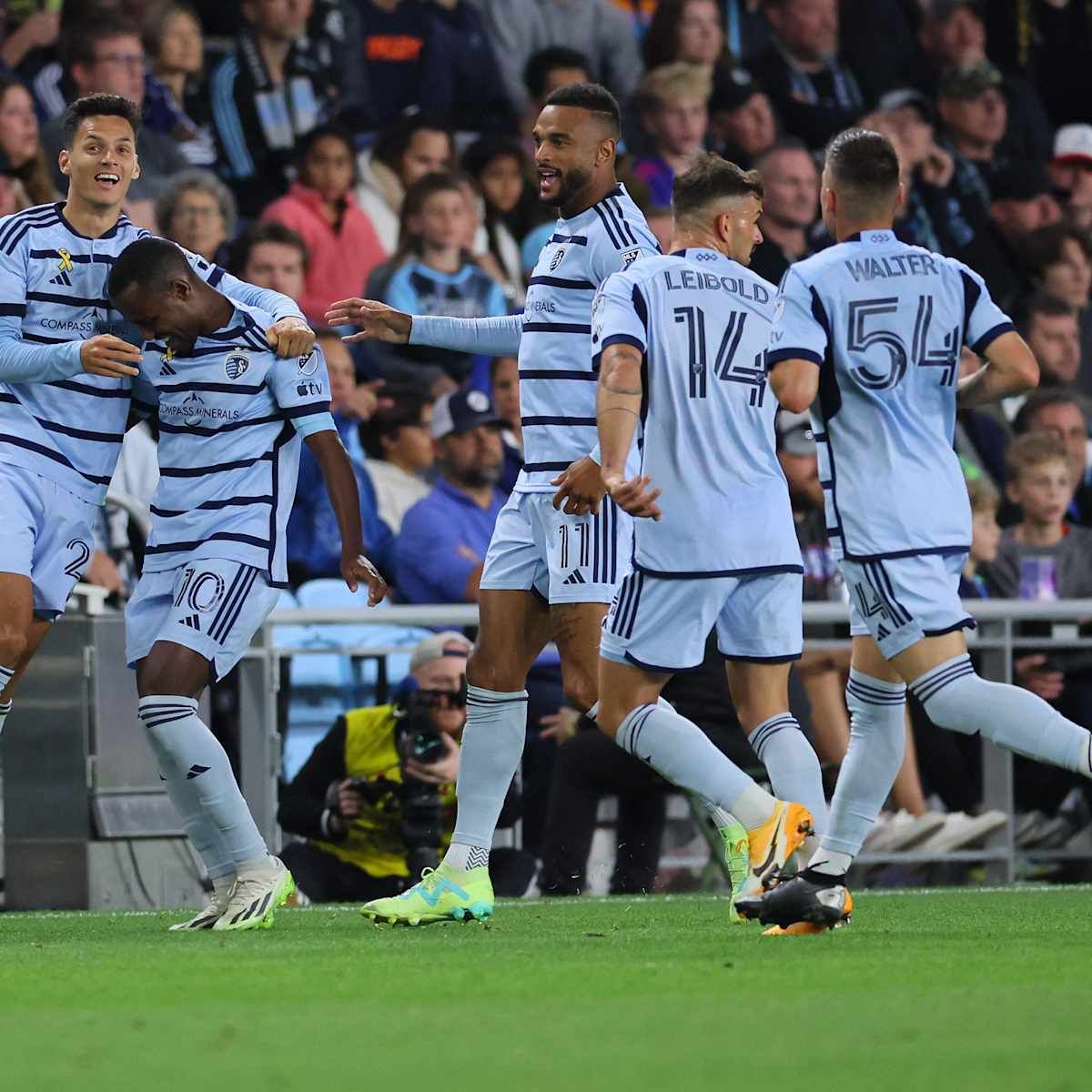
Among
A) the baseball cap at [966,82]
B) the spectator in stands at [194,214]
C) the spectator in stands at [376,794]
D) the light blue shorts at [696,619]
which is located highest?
the baseball cap at [966,82]

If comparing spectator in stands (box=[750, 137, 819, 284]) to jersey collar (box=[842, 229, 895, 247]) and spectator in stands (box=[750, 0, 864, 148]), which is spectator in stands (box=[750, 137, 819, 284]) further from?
jersey collar (box=[842, 229, 895, 247])

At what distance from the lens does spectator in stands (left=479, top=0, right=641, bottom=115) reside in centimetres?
1479

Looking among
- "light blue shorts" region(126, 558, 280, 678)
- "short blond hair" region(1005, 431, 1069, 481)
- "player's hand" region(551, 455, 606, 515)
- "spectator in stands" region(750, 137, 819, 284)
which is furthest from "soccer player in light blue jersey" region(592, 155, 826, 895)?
"spectator in stands" region(750, 137, 819, 284)

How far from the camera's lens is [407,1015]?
4.40 metres

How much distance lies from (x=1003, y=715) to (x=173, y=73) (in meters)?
8.62

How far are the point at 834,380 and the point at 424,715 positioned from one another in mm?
3723

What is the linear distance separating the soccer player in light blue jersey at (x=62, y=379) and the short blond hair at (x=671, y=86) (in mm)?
8118

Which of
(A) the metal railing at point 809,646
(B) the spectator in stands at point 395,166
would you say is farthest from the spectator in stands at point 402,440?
(A) the metal railing at point 809,646

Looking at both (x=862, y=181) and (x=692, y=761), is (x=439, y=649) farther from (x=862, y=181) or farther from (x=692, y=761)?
(x=862, y=181)

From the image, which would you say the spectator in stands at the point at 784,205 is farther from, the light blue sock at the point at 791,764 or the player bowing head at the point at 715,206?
the light blue sock at the point at 791,764

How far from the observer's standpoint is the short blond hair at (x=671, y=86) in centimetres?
1481

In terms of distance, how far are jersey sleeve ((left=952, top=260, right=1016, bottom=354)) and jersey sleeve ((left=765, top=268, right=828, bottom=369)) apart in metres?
0.43

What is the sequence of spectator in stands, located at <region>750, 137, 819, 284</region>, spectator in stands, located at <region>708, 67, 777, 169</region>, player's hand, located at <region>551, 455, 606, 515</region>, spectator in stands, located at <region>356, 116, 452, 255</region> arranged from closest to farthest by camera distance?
player's hand, located at <region>551, 455, 606, 515</region> < spectator in stands, located at <region>356, 116, 452, 255</region> < spectator in stands, located at <region>750, 137, 819, 284</region> < spectator in stands, located at <region>708, 67, 777, 169</region>

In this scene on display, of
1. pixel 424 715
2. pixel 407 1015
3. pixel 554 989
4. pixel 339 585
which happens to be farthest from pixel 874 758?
pixel 339 585
